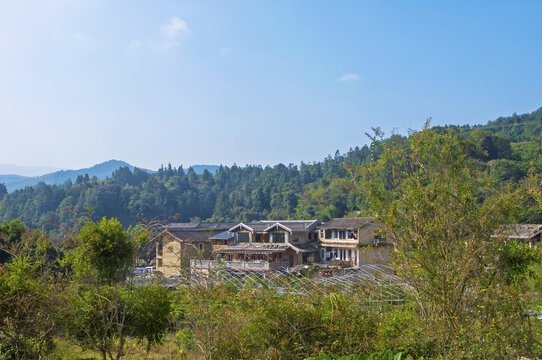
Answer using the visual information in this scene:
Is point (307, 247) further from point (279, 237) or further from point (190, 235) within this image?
point (190, 235)

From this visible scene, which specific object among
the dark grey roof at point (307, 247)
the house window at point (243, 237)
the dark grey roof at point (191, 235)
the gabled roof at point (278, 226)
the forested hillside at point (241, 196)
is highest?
the forested hillside at point (241, 196)

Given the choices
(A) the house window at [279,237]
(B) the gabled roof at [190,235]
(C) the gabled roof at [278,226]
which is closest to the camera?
(B) the gabled roof at [190,235]

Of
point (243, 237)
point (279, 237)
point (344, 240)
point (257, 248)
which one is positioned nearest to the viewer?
point (344, 240)

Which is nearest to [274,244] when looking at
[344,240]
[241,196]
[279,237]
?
[279,237]

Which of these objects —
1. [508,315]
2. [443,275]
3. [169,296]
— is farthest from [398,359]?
[169,296]

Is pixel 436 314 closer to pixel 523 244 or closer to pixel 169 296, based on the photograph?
pixel 523 244

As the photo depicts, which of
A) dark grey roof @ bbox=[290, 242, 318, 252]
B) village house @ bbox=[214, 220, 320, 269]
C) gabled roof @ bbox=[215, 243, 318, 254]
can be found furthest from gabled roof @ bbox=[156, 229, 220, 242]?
→ dark grey roof @ bbox=[290, 242, 318, 252]

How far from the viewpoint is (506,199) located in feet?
20.7

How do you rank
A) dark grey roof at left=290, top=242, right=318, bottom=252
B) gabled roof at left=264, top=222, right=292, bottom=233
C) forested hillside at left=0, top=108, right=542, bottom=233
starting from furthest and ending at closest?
forested hillside at left=0, top=108, right=542, bottom=233 < gabled roof at left=264, top=222, right=292, bottom=233 < dark grey roof at left=290, top=242, right=318, bottom=252

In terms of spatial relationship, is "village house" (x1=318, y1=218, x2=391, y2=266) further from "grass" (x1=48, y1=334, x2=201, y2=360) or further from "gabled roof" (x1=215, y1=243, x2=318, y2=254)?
"grass" (x1=48, y1=334, x2=201, y2=360)

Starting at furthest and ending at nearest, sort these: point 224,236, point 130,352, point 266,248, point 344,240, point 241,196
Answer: point 241,196
point 224,236
point 266,248
point 344,240
point 130,352

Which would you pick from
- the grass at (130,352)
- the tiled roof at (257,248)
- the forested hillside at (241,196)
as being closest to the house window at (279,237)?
the tiled roof at (257,248)

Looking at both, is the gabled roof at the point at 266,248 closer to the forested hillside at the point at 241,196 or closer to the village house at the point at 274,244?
the village house at the point at 274,244

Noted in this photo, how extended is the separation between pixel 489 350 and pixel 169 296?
5793mm
